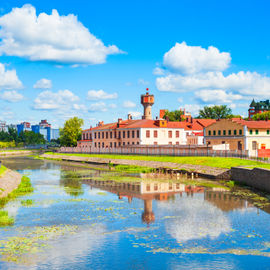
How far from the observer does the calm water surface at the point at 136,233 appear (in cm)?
1925

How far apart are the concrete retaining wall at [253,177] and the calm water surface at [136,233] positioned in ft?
15.8

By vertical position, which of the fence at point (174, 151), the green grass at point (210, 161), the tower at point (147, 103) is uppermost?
the tower at point (147, 103)

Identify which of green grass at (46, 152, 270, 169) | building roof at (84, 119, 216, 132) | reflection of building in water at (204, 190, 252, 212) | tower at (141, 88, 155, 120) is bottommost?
reflection of building in water at (204, 190, 252, 212)

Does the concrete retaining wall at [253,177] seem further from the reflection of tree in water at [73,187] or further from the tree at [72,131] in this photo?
the tree at [72,131]

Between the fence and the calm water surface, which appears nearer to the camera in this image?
the calm water surface

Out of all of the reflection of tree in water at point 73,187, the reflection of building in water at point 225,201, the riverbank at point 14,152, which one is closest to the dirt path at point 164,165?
the reflection of building in water at point 225,201

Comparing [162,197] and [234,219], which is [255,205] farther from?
[162,197]

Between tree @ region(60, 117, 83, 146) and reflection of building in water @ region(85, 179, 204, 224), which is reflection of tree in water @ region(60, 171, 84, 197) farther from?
tree @ region(60, 117, 83, 146)

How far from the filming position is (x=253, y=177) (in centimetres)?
4275

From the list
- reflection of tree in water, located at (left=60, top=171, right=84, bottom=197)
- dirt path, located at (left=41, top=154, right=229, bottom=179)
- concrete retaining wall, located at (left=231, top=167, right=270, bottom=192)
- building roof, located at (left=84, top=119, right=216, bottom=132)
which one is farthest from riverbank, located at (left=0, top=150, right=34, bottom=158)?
concrete retaining wall, located at (left=231, top=167, right=270, bottom=192)

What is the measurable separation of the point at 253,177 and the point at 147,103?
77.2 metres

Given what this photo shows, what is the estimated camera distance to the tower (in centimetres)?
11738

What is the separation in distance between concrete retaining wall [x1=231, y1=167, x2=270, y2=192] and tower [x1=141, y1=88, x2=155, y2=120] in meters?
69.8

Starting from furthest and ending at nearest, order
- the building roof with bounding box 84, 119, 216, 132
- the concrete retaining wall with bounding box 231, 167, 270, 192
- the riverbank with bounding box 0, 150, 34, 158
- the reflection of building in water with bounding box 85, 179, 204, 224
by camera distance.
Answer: the riverbank with bounding box 0, 150, 34, 158 < the building roof with bounding box 84, 119, 216, 132 < the concrete retaining wall with bounding box 231, 167, 270, 192 < the reflection of building in water with bounding box 85, 179, 204, 224
